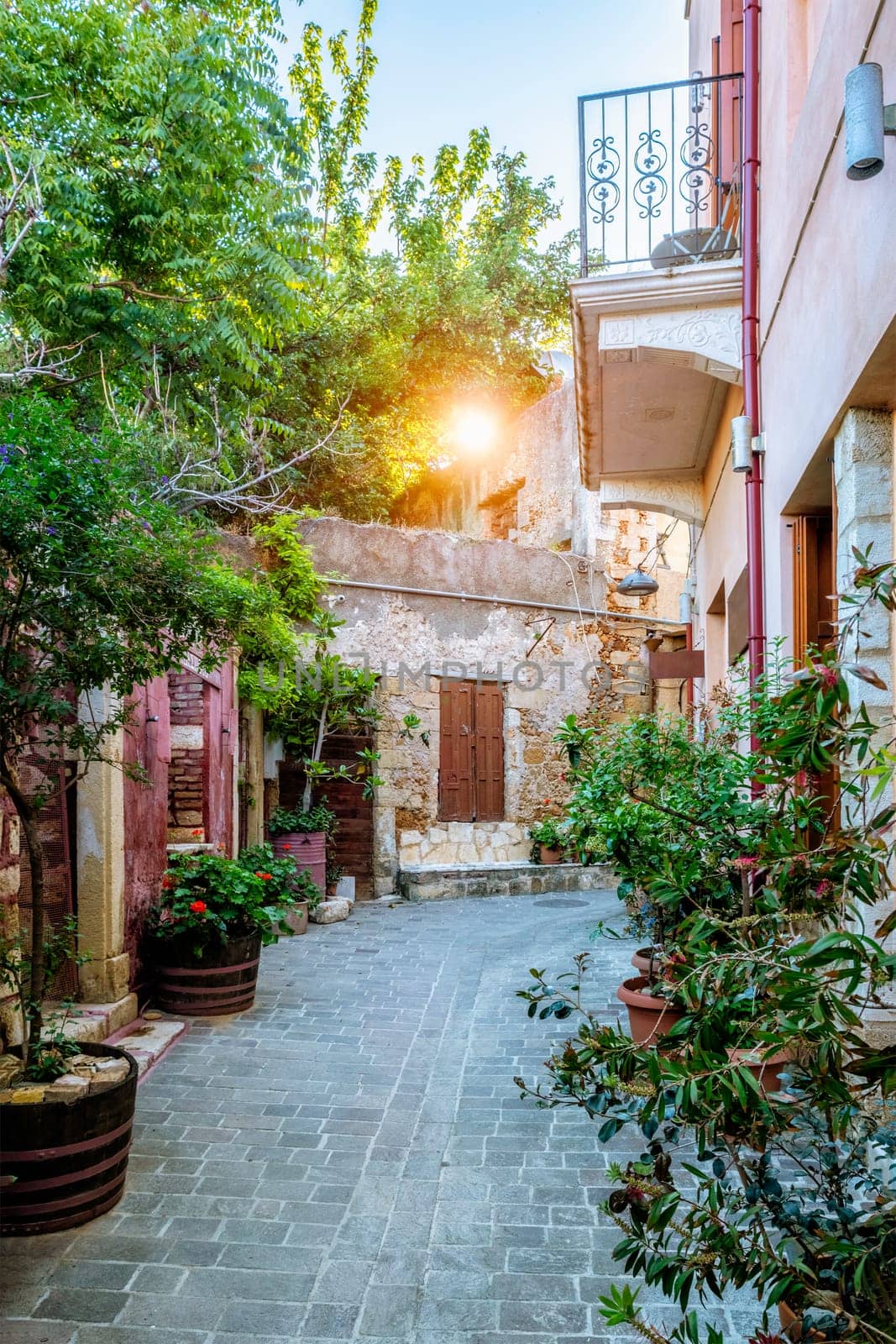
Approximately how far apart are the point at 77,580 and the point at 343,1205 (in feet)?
7.81

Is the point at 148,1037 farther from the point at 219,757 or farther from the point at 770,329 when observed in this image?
the point at 770,329

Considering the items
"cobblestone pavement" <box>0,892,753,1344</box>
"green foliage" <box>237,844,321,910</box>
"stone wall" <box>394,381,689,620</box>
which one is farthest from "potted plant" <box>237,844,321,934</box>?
"stone wall" <box>394,381,689,620</box>

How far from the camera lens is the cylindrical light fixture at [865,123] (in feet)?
8.29

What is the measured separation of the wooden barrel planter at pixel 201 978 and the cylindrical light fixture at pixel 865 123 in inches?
198

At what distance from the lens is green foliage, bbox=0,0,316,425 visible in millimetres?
6812

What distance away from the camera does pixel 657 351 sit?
5723 mm

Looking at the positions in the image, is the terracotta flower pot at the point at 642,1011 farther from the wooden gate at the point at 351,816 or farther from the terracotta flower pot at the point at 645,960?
the wooden gate at the point at 351,816

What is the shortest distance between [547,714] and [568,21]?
8.41 m

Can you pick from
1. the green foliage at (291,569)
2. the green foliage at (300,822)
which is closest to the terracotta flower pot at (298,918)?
the green foliage at (300,822)

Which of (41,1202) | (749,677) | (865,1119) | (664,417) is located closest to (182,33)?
(664,417)

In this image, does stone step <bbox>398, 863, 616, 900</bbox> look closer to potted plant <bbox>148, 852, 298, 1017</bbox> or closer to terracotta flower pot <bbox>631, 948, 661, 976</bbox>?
potted plant <bbox>148, 852, 298, 1017</bbox>

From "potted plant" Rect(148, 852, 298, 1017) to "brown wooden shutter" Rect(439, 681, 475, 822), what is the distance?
5.97 meters

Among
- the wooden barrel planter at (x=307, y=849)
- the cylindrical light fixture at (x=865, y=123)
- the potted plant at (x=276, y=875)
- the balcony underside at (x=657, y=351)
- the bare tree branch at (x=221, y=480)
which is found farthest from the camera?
the wooden barrel planter at (x=307, y=849)

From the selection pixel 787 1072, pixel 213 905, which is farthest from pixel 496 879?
pixel 787 1072
